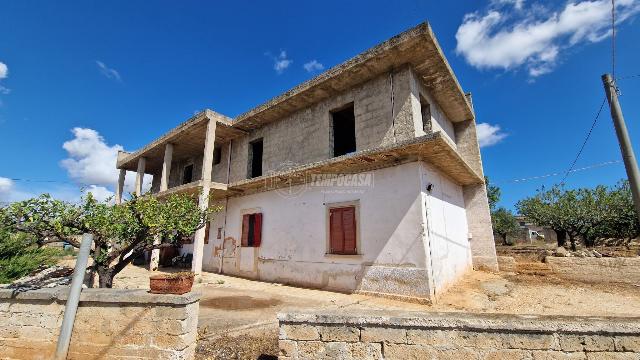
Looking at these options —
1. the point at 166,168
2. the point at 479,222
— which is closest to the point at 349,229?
the point at 479,222

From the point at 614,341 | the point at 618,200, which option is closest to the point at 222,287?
the point at 614,341

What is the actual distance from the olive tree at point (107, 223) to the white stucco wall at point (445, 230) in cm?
553

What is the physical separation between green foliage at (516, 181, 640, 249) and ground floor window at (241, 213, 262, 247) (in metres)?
19.3

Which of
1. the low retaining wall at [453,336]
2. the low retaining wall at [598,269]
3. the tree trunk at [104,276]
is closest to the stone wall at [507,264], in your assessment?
the low retaining wall at [598,269]

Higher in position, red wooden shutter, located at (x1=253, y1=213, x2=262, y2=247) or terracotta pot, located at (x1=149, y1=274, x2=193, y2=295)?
red wooden shutter, located at (x1=253, y1=213, x2=262, y2=247)

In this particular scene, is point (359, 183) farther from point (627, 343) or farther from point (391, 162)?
point (627, 343)

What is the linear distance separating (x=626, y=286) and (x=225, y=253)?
1305cm

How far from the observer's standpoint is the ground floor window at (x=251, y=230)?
1019 cm

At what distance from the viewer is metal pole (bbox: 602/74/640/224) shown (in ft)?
16.7

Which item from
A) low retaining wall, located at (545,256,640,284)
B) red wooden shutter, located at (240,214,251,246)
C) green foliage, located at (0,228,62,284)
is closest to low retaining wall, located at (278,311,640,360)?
green foliage, located at (0,228,62,284)

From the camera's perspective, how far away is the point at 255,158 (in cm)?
1244

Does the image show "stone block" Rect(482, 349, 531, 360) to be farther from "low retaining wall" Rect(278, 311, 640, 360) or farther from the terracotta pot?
the terracotta pot

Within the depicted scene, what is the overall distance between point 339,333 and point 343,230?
196 inches

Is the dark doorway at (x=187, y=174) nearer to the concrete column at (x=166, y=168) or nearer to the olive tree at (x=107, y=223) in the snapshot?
the concrete column at (x=166, y=168)
